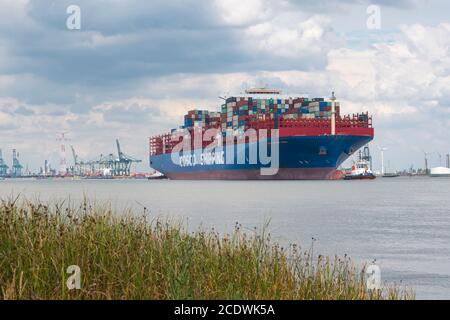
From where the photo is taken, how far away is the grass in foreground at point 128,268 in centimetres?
1044

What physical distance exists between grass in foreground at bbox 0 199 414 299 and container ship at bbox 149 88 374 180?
7779 cm

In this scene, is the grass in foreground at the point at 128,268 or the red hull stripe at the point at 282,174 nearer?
the grass in foreground at the point at 128,268

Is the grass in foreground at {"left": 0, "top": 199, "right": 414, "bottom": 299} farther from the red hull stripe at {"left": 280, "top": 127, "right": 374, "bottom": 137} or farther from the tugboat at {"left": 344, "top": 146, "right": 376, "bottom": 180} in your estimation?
the tugboat at {"left": 344, "top": 146, "right": 376, "bottom": 180}

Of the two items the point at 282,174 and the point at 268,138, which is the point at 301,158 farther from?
the point at 282,174

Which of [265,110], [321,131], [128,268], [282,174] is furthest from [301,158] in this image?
[128,268]

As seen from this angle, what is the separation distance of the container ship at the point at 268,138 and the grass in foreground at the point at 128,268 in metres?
77.8

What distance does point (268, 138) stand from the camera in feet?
302

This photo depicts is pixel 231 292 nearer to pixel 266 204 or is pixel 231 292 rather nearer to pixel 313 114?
pixel 266 204

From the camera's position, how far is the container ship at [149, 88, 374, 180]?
91438 mm

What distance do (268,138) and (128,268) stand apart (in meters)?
81.2

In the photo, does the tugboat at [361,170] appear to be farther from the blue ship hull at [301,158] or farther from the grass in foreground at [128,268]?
the grass in foreground at [128,268]

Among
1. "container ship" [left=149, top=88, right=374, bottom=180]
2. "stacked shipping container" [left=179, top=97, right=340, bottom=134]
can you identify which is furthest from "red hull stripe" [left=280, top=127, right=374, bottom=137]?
"stacked shipping container" [left=179, top=97, right=340, bottom=134]

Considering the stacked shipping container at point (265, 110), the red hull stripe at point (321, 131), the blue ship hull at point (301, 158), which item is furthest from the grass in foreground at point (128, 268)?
the stacked shipping container at point (265, 110)
